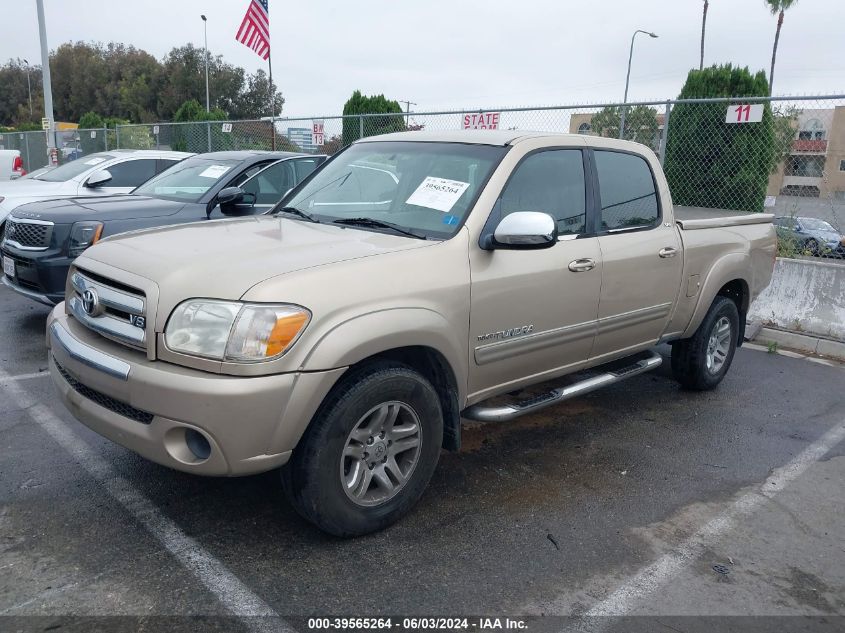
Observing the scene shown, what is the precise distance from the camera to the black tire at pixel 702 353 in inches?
220

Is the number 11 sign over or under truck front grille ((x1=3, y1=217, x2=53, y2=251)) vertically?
over

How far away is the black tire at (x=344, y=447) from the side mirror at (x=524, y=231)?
81 centimetres

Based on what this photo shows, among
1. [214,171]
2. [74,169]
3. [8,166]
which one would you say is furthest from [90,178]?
[8,166]

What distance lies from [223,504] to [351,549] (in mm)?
781

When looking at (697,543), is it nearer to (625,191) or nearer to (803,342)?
(625,191)

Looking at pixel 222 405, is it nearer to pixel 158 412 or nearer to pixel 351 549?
pixel 158 412

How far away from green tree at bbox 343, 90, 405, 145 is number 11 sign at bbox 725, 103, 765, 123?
4.69 m

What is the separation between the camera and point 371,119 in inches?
531

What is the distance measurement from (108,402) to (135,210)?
3.89 meters

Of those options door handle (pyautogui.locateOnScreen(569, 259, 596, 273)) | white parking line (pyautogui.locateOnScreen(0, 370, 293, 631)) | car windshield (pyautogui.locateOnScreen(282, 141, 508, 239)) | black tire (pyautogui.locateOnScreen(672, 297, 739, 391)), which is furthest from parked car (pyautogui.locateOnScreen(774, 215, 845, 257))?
white parking line (pyautogui.locateOnScreen(0, 370, 293, 631))

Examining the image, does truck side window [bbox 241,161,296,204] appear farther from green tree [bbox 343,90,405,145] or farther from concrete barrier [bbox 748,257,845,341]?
concrete barrier [bbox 748,257,845,341]

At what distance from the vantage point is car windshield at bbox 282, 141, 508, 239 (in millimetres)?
3803

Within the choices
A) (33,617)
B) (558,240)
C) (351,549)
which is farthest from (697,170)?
(33,617)

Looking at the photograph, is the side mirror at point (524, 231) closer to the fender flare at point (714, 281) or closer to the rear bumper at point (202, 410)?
the rear bumper at point (202, 410)
